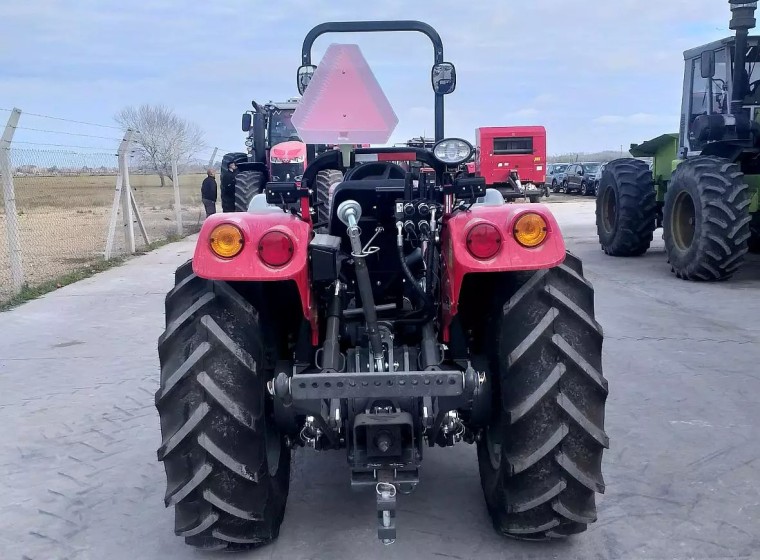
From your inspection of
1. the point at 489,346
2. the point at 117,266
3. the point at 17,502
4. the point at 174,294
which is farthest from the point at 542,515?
the point at 117,266

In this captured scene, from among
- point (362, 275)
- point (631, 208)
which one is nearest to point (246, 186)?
point (631, 208)

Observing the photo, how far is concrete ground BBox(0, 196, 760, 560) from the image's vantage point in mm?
3268

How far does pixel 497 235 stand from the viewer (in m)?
2.91

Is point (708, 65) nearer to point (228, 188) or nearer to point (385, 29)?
point (385, 29)

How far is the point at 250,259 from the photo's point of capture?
2.86 meters

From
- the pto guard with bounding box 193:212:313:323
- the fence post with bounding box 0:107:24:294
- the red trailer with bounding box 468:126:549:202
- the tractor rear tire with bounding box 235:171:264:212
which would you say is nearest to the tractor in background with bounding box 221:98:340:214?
the tractor rear tire with bounding box 235:171:264:212

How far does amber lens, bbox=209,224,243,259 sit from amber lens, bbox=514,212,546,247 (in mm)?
1086

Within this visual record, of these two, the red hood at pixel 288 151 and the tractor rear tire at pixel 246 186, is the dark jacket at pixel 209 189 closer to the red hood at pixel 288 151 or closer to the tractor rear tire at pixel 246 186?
the tractor rear tire at pixel 246 186

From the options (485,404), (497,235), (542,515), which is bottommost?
(542,515)

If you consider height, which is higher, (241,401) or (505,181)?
(505,181)

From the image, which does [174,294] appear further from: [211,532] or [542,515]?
[542,515]

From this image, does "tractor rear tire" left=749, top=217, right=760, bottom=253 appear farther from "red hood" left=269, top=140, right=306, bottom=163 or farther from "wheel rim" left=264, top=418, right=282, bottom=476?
"wheel rim" left=264, top=418, right=282, bottom=476

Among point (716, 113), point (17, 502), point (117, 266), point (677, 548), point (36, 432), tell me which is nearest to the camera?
point (677, 548)

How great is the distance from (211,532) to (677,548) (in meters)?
1.97
